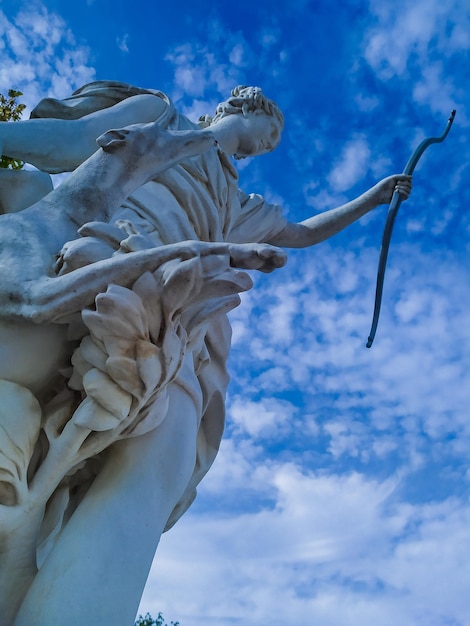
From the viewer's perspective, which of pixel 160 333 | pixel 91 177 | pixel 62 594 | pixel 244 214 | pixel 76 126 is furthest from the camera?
pixel 244 214

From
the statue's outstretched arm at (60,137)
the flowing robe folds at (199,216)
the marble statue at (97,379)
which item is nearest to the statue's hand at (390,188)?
the flowing robe folds at (199,216)

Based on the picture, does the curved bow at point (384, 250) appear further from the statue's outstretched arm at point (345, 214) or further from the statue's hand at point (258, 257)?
the statue's hand at point (258, 257)

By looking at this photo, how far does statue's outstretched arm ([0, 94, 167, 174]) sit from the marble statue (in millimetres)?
726

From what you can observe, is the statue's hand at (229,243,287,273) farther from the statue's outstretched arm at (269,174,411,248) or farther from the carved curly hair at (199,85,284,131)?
the carved curly hair at (199,85,284,131)

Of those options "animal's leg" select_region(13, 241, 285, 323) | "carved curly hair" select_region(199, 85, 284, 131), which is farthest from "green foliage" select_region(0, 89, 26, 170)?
"animal's leg" select_region(13, 241, 285, 323)

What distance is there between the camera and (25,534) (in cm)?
238

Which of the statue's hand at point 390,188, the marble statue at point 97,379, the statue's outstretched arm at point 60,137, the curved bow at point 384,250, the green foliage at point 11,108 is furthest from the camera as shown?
the green foliage at point 11,108

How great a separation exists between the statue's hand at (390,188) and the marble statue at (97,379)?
8.09 feet

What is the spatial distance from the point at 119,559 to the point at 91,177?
1628mm

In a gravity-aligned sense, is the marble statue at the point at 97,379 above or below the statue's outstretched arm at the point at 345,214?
below

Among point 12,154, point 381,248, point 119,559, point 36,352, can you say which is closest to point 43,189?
point 12,154

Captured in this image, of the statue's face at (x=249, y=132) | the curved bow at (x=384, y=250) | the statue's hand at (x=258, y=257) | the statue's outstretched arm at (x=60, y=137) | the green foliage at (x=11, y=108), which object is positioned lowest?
the statue's hand at (x=258, y=257)

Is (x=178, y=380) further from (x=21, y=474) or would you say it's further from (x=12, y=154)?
(x=12, y=154)

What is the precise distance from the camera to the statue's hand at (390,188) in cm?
527
